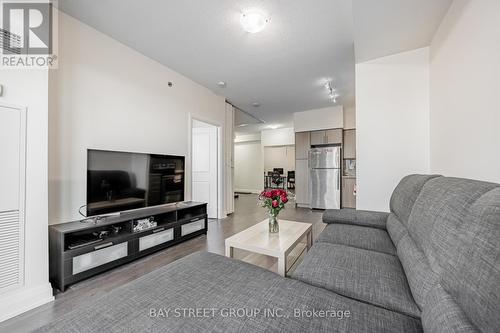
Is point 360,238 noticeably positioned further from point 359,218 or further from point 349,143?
point 349,143

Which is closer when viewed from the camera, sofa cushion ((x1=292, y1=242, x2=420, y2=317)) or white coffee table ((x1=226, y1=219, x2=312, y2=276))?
sofa cushion ((x1=292, y1=242, x2=420, y2=317))

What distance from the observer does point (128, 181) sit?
2441 millimetres

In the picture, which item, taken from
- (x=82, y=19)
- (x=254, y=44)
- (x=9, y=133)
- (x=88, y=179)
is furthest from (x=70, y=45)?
(x=254, y=44)

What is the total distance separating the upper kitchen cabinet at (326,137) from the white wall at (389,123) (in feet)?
8.88

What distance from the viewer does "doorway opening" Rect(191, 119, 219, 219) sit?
4.40 meters

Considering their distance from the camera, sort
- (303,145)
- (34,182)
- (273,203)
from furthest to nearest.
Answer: (303,145) < (273,203) < (34,182)

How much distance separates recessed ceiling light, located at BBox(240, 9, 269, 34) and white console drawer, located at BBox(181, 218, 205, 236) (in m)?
2.56

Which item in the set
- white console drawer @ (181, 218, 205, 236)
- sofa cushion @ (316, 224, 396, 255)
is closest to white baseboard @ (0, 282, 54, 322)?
white console drawer @ (181, 218, 205, 236)

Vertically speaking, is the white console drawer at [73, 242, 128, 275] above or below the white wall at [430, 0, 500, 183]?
below

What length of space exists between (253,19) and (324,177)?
161 inches

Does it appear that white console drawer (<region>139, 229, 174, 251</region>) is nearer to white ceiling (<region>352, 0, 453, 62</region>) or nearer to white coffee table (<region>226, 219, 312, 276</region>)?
white coffee table (<region>226, 219, 312, 276</region>)

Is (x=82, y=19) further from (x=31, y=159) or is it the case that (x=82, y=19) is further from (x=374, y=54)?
(x=374, y=54)

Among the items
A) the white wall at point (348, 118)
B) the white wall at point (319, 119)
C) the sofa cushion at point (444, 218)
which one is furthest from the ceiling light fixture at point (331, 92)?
the sofa cushion at point (444, 218)

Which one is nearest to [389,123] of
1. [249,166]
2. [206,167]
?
[206,167]
